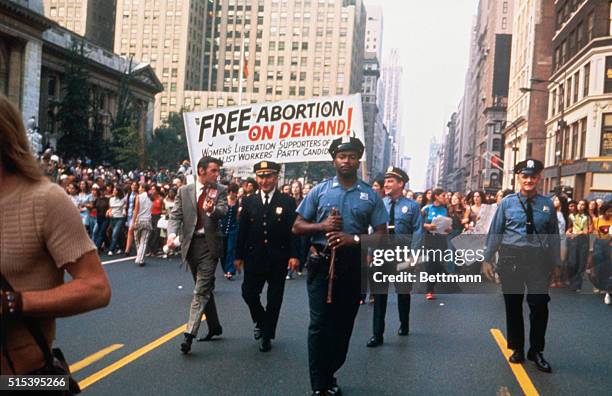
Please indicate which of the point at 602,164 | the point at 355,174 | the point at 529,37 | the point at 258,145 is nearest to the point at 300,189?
the point at 258,145

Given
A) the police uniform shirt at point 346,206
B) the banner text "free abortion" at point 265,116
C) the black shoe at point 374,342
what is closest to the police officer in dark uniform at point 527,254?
the black shoe at point 374,342

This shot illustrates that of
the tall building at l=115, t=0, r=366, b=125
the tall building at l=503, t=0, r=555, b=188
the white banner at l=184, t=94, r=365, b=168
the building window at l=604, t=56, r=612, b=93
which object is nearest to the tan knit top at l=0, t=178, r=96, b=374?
the white banner at l=184, t=94, r=365, b=168

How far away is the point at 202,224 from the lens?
7.48m

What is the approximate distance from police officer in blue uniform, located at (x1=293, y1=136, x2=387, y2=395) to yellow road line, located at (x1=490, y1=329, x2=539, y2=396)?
1719 mm

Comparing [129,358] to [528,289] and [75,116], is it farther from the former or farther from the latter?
[75,116]

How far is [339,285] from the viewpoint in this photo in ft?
17.9

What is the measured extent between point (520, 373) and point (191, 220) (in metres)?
3.73

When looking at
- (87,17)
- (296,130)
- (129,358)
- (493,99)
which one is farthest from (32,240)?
(87,17)

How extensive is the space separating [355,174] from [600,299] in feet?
29.8

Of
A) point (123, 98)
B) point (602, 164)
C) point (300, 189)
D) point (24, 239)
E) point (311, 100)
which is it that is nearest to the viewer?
point (24, 239)

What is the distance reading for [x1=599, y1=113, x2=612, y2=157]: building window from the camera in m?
41.2

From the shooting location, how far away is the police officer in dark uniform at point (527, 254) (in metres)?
6.88

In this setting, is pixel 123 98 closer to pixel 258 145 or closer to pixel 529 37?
pixel 529 37

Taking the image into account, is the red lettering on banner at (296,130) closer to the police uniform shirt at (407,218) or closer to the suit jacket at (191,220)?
the police uniform shirt at (407,218)
